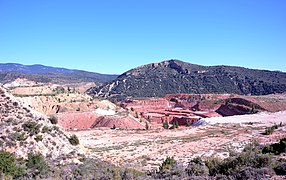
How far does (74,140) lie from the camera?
82.4ft

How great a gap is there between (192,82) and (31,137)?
124 m

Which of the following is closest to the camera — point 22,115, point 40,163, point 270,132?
point 40,163

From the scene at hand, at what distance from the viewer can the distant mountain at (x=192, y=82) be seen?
13175cm

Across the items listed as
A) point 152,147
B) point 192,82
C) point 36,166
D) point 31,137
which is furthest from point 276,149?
point 192,82

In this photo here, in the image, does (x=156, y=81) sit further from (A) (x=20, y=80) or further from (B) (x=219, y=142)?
(B) (x=219, y=142)

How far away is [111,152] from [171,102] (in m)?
79.1

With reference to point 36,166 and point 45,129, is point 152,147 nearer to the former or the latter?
point 45,129

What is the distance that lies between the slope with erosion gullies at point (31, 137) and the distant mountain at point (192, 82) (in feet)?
325

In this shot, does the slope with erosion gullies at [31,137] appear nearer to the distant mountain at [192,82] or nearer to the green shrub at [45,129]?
the green shrub at [45,129]

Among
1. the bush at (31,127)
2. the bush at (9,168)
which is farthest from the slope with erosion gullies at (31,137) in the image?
the bush at (9,168)

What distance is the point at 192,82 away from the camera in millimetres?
141000

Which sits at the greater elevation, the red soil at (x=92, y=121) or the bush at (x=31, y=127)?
the bush at (x=31, y=127)

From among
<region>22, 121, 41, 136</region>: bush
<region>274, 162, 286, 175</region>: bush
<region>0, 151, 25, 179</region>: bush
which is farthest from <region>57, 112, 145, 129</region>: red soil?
<region>274, 162, 286, 175</region>: bush

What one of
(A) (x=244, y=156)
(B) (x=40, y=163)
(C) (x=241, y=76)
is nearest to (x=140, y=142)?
(B) (x=40, y=163)
